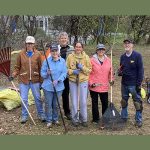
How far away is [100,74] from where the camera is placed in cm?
741

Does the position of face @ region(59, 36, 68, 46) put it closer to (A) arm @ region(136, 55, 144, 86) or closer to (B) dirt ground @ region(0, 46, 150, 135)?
(A) arm @ region(136, 55, 144, 86)

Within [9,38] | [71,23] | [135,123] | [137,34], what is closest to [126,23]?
[137,34]

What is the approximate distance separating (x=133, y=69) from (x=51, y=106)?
64.5 inches

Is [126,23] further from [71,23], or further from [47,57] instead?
[47,57]

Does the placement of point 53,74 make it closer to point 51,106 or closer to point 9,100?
point 51,106

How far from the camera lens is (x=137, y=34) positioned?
2430 cm

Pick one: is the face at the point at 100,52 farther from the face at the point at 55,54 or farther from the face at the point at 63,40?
Result: the face at the point at 55,54

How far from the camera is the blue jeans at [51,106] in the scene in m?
7.33

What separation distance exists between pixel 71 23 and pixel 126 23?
6551 millimetres

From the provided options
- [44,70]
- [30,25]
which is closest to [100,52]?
[44,70]

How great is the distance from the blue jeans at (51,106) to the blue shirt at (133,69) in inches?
49.6

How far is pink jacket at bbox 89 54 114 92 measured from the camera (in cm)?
738

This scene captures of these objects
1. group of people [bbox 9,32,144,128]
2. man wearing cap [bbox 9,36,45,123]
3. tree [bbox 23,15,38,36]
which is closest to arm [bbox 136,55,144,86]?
group of people [bbox 9,32,144,128]

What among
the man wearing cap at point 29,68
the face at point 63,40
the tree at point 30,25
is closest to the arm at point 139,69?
the face at point 63,40
